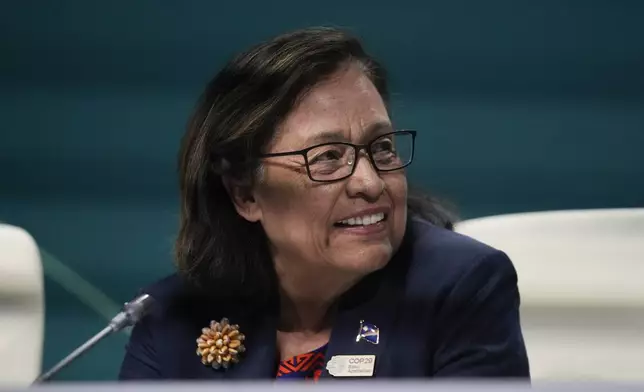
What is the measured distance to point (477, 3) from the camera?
1.71 meters

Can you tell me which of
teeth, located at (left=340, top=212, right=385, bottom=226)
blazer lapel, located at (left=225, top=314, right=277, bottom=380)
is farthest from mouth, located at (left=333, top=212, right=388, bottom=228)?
blazer lapel, located at (left=225, top=314, right=277, bottom=380)

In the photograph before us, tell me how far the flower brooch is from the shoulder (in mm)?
284

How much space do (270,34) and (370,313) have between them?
70 cm

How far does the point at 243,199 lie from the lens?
A: 132cm

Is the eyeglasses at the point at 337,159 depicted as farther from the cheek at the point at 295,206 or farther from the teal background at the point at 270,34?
the teal background at the point at 270,34

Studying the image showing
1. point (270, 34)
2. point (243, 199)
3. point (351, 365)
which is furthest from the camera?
point (270, 34)

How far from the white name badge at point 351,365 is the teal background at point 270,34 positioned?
0.57 m

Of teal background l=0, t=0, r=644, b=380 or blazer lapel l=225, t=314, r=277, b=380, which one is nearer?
blazer lapel l=225, t=314, r=277, b=380

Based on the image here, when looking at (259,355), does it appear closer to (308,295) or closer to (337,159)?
(308,295)

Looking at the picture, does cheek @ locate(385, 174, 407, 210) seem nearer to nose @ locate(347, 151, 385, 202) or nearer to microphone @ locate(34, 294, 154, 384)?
nose @ locate(347, 151, 385, 202)

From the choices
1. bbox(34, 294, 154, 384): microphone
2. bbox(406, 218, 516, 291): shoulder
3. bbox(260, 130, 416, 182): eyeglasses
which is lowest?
bbox(34, 294, 154, 384): microphone

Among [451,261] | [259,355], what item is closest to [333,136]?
[451,261]

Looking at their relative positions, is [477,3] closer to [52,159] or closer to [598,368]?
[598,368]

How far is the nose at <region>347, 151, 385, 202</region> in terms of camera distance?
3.88 ft
